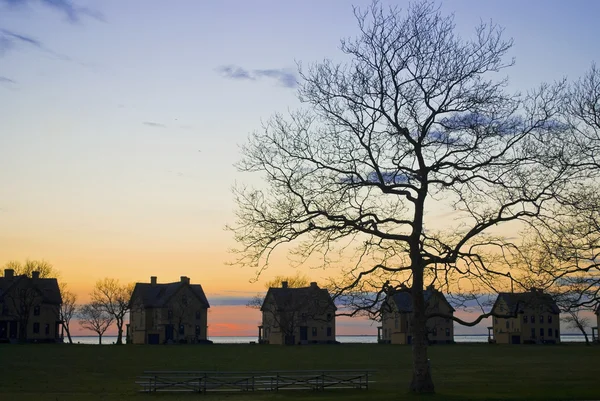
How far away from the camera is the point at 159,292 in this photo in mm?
117062

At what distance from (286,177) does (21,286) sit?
82204 mm

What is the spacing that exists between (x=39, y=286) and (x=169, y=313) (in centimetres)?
1982

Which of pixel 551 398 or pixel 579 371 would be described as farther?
pixel 579 371

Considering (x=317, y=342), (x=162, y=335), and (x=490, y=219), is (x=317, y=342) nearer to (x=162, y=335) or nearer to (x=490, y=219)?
(x=162, y=335)

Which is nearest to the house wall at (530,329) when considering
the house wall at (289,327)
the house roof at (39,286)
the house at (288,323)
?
the house wall at (289,327)

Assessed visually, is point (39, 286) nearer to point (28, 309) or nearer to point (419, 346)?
point (28, 309)

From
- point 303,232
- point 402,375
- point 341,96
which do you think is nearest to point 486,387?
point 402,375

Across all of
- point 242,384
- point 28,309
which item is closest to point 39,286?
point 28,309

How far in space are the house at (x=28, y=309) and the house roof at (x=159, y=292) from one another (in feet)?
42.0

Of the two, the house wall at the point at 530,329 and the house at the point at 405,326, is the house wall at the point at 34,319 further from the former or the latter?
the house wall at the point at 530,329

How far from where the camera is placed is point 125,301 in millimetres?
125688

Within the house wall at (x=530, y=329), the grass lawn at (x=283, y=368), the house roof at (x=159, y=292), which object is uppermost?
the house roof at (x=159, y=292)

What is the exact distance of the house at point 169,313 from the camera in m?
112

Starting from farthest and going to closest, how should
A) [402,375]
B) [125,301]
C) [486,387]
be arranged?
1. [125,301]
2. [402,375]
3. [486,387]
